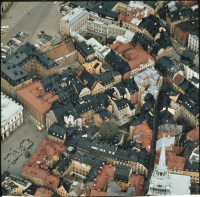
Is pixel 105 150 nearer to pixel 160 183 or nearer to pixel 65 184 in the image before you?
pixel 65 184

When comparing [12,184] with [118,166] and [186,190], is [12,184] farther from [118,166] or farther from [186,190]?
[186,190]

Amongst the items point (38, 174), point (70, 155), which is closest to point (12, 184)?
point (38, 174)

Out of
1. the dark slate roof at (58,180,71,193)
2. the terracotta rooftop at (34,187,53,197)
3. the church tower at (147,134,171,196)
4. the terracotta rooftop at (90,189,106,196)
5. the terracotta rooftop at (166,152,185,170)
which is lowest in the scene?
the terracotta rooftop at (34,187,53,197)

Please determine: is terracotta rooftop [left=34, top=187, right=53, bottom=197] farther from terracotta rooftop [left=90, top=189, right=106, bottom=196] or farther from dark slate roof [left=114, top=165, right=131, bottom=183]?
dark slate roof [left=114, top=165, right=131, bottom=183]

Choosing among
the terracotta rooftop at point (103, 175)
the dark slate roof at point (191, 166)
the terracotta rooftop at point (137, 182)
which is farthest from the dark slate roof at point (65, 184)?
the dark slate roof at point (191, 166)

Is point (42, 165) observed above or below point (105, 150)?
below

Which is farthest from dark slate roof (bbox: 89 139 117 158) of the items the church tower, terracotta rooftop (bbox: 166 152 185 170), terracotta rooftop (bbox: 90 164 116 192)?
the church tower

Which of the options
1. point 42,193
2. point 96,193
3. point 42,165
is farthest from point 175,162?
point 42,193
